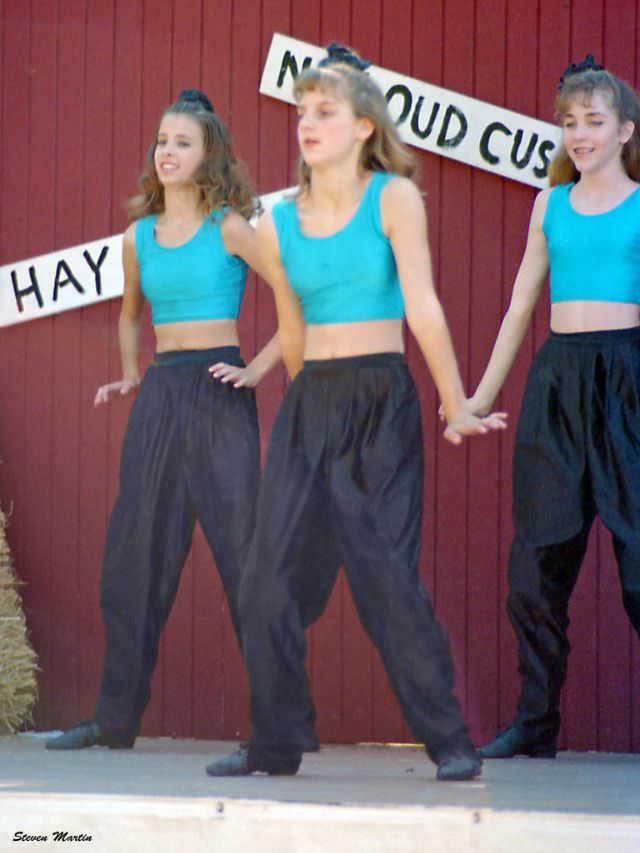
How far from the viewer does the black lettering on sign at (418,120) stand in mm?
5320

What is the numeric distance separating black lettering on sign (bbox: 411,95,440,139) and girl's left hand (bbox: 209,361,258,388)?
3.75 ft

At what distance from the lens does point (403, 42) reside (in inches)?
212

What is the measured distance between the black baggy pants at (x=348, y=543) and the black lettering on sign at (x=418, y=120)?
1.51 meters

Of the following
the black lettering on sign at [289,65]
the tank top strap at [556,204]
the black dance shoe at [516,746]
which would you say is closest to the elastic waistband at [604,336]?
the tank top strap at [556,204]

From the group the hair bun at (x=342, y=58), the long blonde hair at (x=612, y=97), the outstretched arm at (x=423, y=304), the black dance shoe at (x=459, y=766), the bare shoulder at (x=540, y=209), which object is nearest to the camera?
the black dance shoe at (x=459, y=766)

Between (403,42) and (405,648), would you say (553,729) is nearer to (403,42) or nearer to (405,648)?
(405,648)

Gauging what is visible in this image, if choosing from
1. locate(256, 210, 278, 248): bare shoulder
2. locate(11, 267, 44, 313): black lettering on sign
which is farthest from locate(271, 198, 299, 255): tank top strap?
locate(11, 267, 44, 313): black lettering on sign

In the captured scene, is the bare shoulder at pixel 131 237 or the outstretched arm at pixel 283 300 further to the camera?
the bare shoulder at pixel 131 237

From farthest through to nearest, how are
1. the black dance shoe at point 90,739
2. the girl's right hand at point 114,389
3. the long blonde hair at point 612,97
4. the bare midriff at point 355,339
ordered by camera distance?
1. the girl's right hand at point 114,389
2. the black dance shoe at point 90,739
3. the long blonde hair at point 612,97
4. the bare midriff at point 355,339

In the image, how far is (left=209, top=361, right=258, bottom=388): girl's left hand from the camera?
15.2 ft

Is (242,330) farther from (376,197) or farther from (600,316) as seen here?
(376,197)

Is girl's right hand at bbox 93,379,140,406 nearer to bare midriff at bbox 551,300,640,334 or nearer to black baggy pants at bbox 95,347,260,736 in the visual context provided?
black baggy pants at bbox 95,347,260,736

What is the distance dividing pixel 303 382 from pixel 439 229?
1.47 metres

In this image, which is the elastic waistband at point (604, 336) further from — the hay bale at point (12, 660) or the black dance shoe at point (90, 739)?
the hay bale at point (12, 660)
